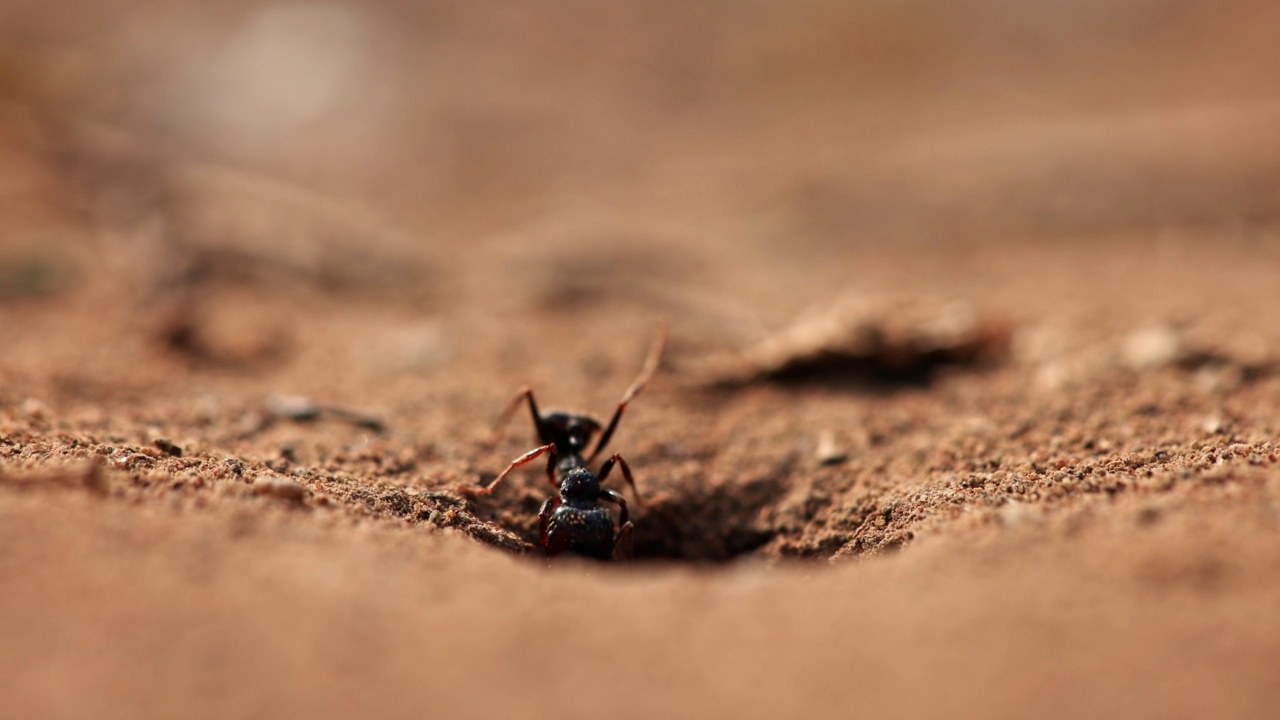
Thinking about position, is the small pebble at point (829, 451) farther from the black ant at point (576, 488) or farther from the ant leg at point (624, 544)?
the ant leg at point (624, 544)

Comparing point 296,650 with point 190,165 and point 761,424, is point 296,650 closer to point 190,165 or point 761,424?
point 761,424

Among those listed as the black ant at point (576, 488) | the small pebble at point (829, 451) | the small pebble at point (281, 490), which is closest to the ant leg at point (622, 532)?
the black ant at point (576, 488)

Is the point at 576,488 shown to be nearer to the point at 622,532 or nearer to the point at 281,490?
the point at 622,532

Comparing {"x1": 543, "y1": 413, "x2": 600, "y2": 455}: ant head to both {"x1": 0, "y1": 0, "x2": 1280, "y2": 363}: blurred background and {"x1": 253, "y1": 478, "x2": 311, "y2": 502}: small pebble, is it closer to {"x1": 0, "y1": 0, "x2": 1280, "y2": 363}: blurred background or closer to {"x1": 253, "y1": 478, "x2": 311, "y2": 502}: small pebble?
{"x1": 253, "y1": 478, "x2": 311, "y2": 502}: small pebble

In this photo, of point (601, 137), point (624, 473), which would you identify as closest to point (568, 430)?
point (624, 473)

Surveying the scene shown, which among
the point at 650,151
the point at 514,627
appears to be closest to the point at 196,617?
the point at 514,627

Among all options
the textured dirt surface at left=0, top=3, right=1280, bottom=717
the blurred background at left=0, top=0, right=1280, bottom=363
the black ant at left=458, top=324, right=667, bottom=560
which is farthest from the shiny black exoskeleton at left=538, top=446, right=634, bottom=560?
the blurred background at left=0, top=0, right=1280, bottom=363
